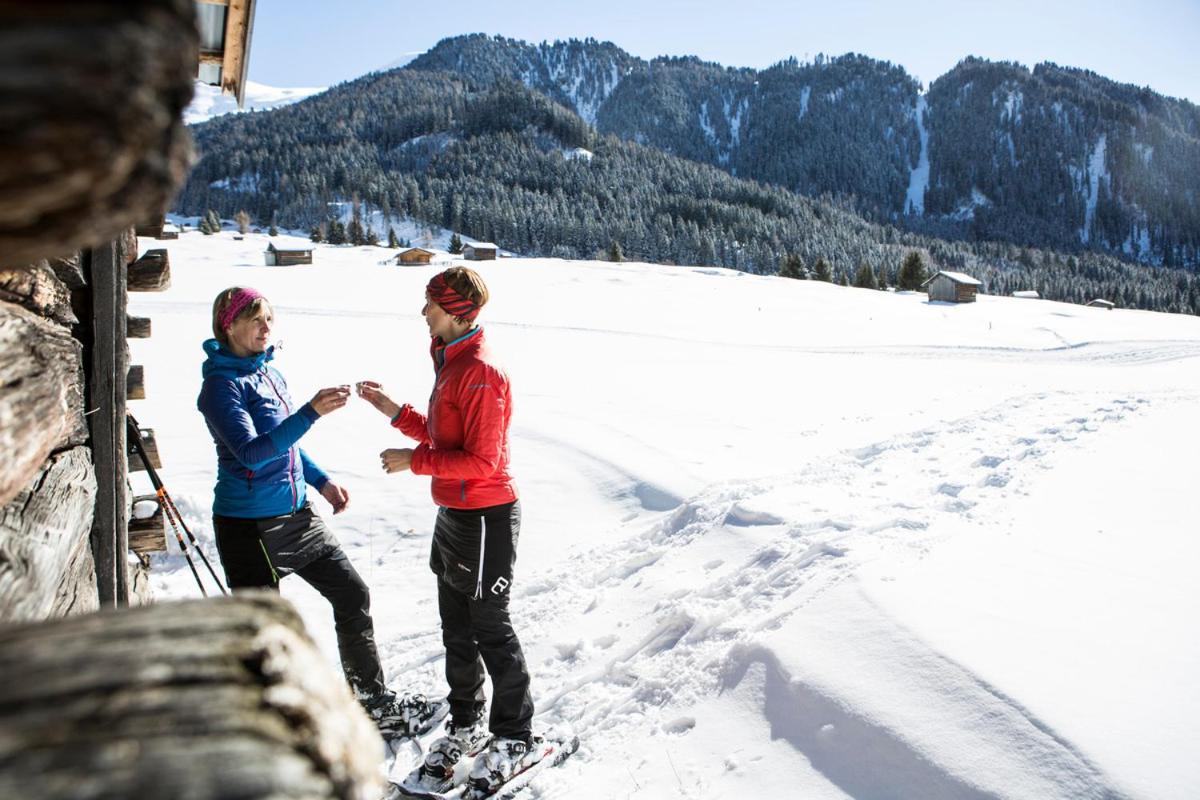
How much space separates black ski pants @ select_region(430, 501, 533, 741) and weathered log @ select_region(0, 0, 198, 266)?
2823 mm

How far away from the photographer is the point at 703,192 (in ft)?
430

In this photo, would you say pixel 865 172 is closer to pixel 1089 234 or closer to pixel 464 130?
pixel 1089 234

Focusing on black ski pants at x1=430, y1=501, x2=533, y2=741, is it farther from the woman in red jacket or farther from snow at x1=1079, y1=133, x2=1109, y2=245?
snow at x1=1079, y1=133, x2=1109, y2=245

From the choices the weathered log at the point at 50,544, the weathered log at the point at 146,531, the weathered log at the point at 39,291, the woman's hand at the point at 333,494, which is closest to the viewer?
the weathered log at the point at 50,544

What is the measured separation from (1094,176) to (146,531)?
23129cm

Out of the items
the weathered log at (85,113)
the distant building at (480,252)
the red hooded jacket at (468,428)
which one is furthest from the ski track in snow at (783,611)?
the distant building at (480,252)

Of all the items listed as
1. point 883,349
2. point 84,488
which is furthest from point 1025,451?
point 883,349

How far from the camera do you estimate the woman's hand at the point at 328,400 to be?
3176 mm

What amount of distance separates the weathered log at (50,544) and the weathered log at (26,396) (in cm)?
25

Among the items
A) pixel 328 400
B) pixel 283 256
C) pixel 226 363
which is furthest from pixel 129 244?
pixel 283 256

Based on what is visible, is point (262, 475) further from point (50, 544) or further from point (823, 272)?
point (823, 272)

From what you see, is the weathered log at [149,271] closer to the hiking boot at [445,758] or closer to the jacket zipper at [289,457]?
the jacket zipper at [289,457]

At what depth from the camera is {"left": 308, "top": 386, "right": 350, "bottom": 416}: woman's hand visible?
10.4 ft

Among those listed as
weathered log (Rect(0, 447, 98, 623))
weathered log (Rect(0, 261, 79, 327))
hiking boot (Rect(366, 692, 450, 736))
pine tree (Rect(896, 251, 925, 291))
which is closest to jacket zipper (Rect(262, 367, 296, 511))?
weathered log (Rect(0, 447, 98, 623))
